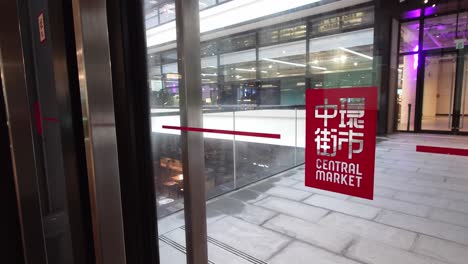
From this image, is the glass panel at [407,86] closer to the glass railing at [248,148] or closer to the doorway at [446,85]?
the doorway at [446,85]

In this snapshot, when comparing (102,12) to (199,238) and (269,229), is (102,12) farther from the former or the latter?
(269,229)

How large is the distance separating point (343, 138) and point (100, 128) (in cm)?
85

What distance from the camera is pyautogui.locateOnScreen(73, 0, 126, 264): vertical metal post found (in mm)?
896

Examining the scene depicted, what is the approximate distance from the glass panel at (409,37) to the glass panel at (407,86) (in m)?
0.23

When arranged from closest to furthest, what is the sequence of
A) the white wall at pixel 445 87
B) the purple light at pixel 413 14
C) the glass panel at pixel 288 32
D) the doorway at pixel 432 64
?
the glass panel at pixel 288 32 < the purple light at pixel 413 14 < the doorway at pixel 432 64 < the white wall at pixel 445 87

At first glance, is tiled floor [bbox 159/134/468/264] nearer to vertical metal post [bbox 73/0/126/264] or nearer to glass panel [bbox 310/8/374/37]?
vertical metal post [bbox 73/0/126/264]

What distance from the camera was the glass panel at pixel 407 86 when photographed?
7160mm

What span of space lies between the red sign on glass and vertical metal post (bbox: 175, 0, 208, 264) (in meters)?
0.42

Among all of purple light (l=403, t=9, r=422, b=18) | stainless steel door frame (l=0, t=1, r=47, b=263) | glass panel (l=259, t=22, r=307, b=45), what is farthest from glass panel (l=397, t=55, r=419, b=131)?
stainless steel door frame (l=0, t=1, r=47, b=263)

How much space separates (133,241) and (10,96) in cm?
112

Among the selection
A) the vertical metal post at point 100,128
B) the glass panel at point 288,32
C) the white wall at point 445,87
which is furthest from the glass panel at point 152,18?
the white wall at point 445,87

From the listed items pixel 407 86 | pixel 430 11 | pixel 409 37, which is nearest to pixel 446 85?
pixel 407 86

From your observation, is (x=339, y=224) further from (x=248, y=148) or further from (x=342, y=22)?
(x=342, y=22)

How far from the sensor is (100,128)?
96 cm
